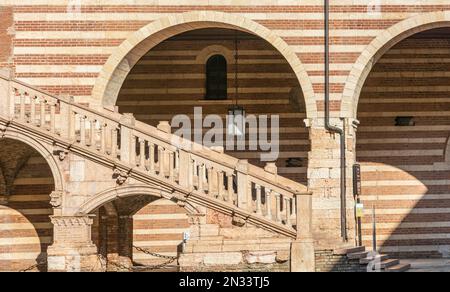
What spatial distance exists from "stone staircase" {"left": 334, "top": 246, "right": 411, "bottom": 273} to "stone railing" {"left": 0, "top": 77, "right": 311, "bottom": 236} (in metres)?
1.24

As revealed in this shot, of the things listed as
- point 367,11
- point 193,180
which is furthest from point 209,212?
point 367,11

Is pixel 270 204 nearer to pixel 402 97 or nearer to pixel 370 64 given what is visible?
pixel 370 64

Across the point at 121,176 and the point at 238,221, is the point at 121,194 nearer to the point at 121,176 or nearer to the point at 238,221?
the point at 121,176

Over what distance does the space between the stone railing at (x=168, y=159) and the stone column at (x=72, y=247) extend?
146cm


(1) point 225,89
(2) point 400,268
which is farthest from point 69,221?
(1) point 225,89

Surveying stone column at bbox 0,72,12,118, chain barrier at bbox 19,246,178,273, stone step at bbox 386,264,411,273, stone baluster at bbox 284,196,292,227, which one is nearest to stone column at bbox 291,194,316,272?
stone baluster at bbox 284,196,292,227

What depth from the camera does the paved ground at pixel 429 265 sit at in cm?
2817

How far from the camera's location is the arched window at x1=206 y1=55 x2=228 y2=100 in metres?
31.2

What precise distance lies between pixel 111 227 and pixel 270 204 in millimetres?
4903

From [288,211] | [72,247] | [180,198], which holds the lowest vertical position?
[72,247]

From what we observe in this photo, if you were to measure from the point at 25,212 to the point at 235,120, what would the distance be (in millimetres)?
5219

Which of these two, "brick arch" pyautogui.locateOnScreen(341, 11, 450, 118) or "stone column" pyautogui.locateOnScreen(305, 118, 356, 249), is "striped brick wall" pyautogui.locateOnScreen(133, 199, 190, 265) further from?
"brick arch" pyautogui.locateOnScreen(341, 11, 450, 118)

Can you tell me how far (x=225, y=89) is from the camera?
A: 3122cm

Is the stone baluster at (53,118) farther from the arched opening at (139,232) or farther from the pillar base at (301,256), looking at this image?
the pillar base at (301,256)
